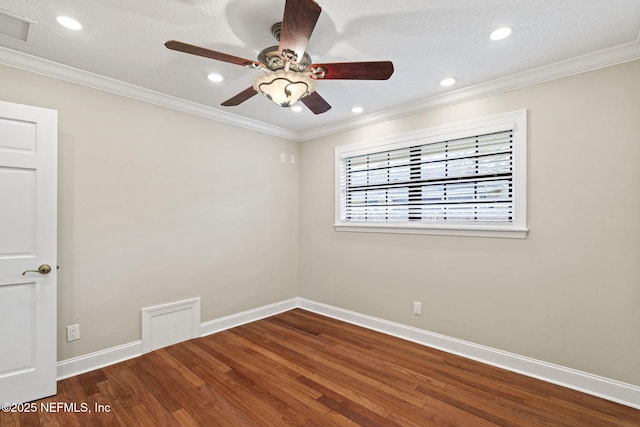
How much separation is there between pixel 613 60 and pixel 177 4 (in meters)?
3.04

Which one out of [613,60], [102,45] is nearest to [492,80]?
[613,60]

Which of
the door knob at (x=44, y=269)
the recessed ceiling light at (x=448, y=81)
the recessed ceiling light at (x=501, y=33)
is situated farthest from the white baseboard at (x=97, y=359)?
the recessed ceiling light at (x=501, y=33)

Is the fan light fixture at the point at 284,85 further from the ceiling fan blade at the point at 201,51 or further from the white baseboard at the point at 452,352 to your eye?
the white baseboard at the point at 452,352

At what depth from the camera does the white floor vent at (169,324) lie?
296 cm

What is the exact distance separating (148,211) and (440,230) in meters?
2.95

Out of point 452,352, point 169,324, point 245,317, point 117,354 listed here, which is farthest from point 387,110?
point 117,354

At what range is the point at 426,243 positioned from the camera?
3184 millimetres

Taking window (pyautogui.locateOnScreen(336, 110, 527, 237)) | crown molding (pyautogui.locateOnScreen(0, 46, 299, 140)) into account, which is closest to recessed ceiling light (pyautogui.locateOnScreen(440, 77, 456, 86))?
window (pyautogui.locateOnScreen(336, 110, 527, 237))

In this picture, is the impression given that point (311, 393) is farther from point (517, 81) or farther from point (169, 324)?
point (517, 81)

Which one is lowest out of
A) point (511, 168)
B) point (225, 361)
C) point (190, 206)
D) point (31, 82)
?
point (225, 361)

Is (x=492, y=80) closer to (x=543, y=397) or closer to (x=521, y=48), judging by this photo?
(x=521, y=48)

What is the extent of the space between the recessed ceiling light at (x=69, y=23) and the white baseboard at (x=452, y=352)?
8.41ft

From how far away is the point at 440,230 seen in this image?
307cm

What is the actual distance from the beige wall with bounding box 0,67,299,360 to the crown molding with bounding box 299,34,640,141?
1.60m
